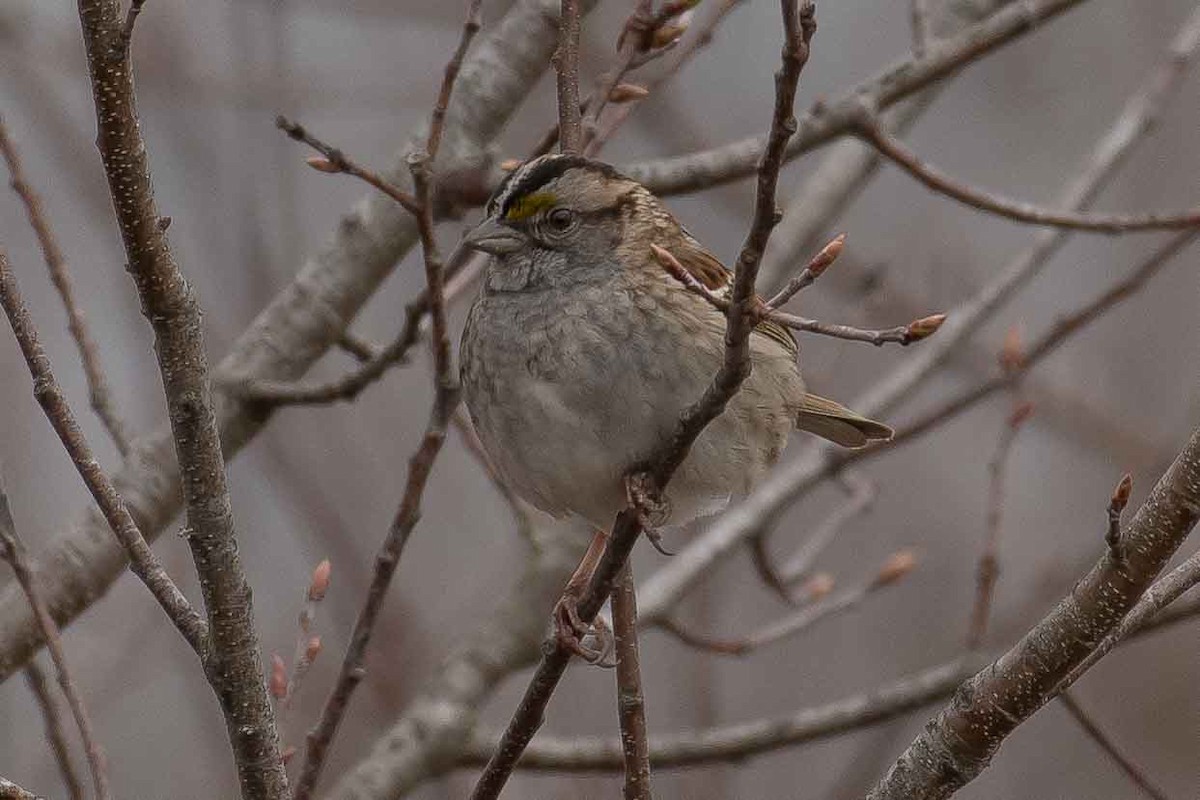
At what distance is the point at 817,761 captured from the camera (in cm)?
832

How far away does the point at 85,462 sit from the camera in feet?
7.40

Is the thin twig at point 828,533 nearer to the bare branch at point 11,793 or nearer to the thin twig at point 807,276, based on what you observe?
the thin twig at point 807,276

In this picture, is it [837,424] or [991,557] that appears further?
[837,424]

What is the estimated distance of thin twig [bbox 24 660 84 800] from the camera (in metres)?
2.29

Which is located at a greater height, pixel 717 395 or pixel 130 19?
pixel 130 19

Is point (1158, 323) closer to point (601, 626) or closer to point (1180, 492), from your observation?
point (601, 626)

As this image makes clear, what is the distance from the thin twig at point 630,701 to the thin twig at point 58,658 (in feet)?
3.01

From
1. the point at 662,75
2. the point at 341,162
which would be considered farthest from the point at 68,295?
the point at 662,75

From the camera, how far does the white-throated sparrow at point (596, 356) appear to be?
10.2 feet

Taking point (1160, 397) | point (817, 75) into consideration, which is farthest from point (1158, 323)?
point (817, 75)

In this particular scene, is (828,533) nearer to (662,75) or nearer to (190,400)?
(662,75)

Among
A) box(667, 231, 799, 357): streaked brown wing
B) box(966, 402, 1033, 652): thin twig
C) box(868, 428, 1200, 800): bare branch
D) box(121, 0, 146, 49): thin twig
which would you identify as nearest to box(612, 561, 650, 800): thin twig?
box(868, 428, 1200, 800): bare branch

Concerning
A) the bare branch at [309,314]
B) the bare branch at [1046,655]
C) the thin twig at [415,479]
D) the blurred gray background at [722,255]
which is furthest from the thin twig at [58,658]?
the blurred gray background at [722,255]

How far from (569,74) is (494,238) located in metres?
0.54
